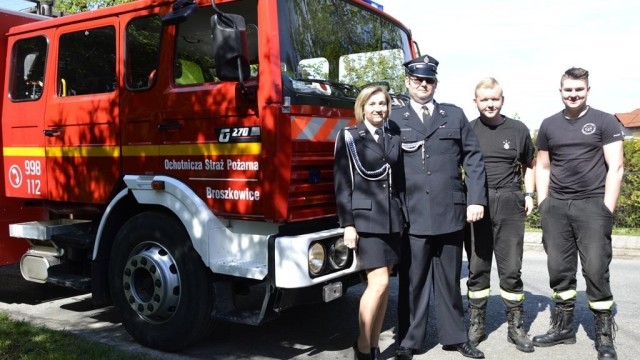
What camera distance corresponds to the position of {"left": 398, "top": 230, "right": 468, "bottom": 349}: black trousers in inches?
163

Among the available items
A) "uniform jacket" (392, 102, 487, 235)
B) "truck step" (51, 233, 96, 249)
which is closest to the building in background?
"uniform jacket" (392, 102, 487, 235)

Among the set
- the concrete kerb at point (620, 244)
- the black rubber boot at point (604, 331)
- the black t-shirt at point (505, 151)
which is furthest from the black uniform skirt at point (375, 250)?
the concrete kerb at point (620, 244)

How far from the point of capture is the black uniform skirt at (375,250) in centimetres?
379

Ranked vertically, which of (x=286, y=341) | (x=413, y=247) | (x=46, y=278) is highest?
(x=413, y=247)

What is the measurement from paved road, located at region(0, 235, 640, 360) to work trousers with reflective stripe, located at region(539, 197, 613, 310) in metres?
0.48

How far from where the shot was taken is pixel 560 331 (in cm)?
450

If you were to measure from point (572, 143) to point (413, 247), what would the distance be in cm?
137

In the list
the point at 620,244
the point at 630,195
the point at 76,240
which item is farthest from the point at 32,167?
the point at 630,195

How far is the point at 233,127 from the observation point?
397 cm

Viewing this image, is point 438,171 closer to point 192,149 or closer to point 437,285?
point 437,285

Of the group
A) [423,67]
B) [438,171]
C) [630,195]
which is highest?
[423,67]

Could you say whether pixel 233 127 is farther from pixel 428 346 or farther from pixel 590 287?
pixel 590 287

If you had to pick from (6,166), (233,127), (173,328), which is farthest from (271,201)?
(6,166)

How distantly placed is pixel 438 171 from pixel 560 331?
5.36 ft
